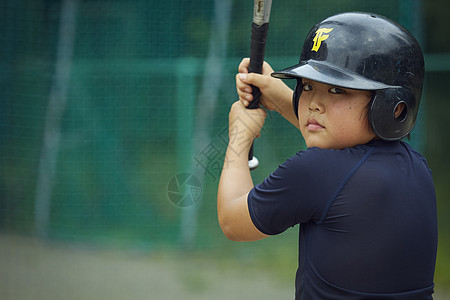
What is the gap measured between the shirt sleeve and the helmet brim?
0.52ft

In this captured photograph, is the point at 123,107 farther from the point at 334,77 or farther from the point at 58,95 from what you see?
the point at 334,77

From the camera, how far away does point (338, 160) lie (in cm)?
122

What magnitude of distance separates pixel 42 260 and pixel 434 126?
3494 mm

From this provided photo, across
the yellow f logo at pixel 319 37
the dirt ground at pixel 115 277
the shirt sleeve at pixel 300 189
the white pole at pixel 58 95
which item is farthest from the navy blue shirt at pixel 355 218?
the white pole at pixel 58 95

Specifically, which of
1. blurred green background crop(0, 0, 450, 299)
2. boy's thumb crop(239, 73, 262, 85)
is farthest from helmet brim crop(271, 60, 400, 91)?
blurred green background crop(0, 0, 450, 299)

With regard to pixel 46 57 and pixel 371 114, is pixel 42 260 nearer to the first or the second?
pixel 46 57

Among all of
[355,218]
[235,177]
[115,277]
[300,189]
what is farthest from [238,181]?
[115,277]

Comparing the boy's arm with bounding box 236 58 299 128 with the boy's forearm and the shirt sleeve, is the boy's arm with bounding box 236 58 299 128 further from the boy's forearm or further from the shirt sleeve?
the shirt sleeve

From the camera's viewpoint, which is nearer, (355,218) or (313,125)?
(355,218)

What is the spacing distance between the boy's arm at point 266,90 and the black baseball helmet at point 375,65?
0.22 meters

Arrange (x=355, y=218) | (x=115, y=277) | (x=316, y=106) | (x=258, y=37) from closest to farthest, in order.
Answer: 1. (x=355, y=218)
2. (x=316, y=106)
3. (x=258, y=37)
4. (x=115, y=277)

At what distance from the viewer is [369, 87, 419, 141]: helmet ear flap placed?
Answer: 4.07 ft

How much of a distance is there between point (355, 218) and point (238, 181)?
0.33 meters

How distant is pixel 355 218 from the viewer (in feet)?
3.92
